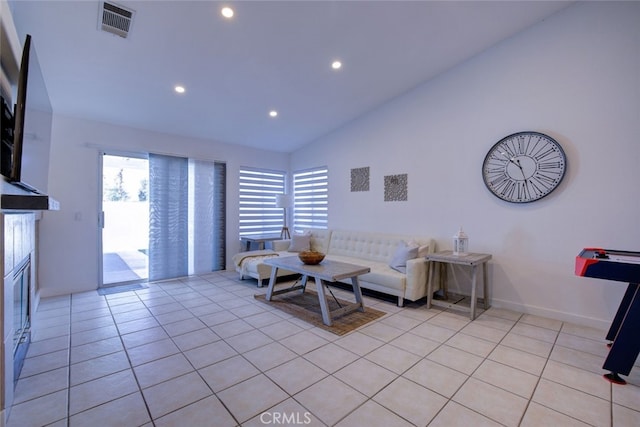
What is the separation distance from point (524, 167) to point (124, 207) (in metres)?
5.80

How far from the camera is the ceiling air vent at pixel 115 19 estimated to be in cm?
242

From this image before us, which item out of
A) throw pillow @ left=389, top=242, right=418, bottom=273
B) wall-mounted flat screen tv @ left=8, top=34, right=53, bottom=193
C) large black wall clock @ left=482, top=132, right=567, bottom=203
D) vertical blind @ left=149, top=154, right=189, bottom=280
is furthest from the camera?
vertical blind @ left=149, top=154, right=189, bottom=280

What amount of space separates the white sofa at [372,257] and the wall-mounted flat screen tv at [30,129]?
284 centimetres

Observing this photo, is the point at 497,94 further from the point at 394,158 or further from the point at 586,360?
the point at 586,360

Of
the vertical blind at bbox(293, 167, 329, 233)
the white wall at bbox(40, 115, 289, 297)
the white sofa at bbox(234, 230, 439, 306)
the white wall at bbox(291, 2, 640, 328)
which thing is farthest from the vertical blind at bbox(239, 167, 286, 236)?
the white wall at bbox(291, 2, 640, 328)

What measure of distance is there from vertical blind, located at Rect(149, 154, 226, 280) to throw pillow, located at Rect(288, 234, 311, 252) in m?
Result: 1.40

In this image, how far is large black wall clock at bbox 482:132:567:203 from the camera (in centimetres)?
314

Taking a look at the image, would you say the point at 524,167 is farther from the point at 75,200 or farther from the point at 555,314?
the point at 75,200

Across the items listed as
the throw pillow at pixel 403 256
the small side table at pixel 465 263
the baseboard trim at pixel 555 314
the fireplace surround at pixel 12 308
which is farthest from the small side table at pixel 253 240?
the baseboard trim at pixel 555 314

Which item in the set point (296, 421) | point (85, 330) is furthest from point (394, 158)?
point (85, 330)

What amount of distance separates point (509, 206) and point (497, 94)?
4.63ft

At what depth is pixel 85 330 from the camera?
291cm

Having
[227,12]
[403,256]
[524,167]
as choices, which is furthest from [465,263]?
[227,12]

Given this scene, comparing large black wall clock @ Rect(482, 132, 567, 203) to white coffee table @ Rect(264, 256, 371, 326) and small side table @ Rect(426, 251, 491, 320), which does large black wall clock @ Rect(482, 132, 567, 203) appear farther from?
white coffee table @ Rect(264, 256, 371, 326)
